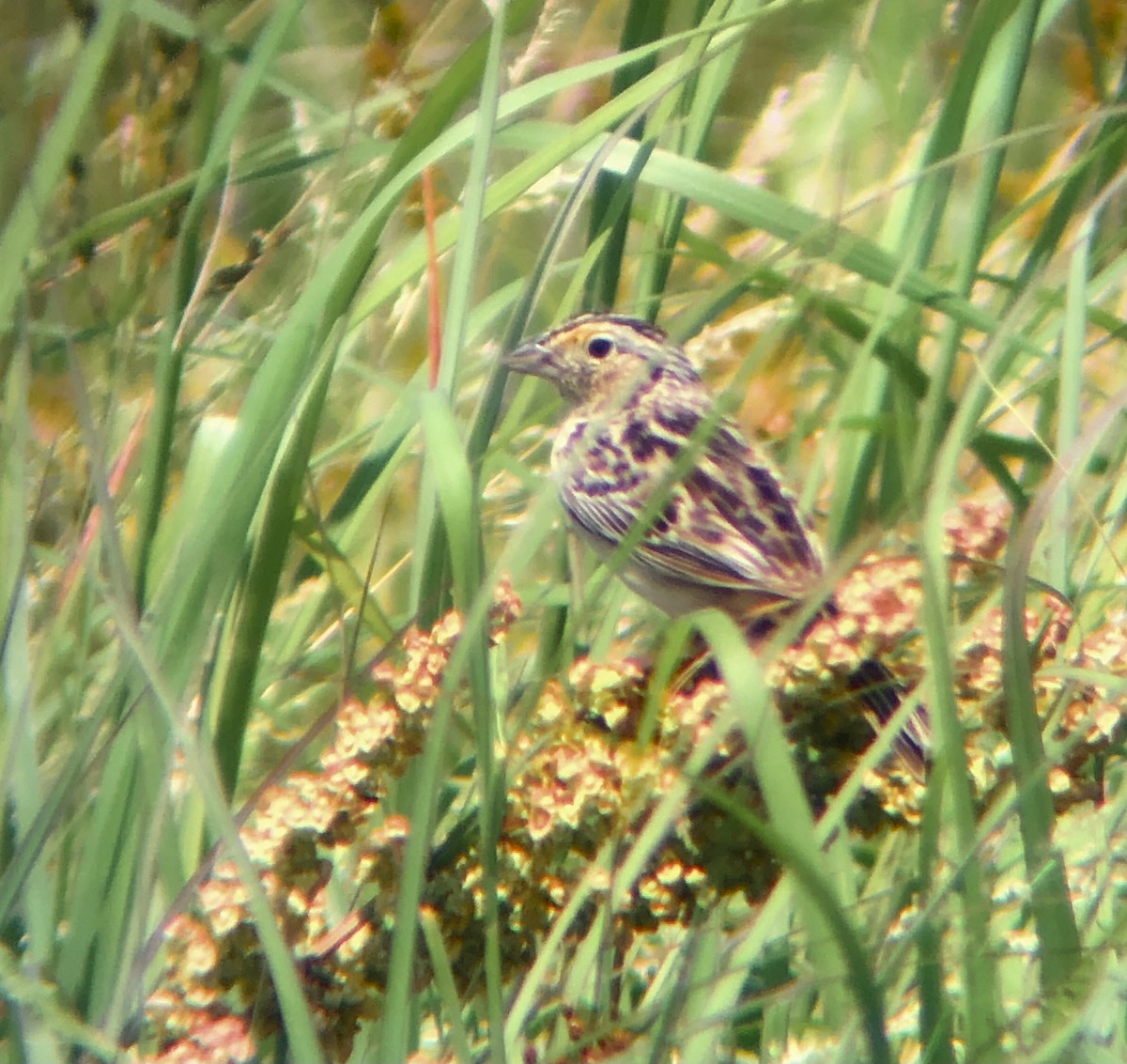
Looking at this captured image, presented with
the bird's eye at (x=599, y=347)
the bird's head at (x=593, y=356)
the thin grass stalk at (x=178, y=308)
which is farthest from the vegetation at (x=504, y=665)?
the bird's eye at (x=599, y=347)

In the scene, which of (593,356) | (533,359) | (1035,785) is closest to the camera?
(1035,785)

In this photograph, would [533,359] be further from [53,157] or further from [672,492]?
[53,157]

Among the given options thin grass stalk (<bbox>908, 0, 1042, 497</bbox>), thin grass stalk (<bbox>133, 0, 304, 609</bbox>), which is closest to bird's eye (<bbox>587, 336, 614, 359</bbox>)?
thin grass stalk (<bbox>908, 0, 1042, 497</bbox>)

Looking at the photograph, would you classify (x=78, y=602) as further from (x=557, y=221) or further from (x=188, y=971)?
(x=557, y=221)

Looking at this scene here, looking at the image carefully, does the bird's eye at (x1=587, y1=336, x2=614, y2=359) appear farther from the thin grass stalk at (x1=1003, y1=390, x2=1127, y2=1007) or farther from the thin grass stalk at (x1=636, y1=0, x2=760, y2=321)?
the thin grass stalk at (x1=1003, y1=390, x2=1127, y2=1007)

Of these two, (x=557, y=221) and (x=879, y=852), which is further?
(x=879, y=852)

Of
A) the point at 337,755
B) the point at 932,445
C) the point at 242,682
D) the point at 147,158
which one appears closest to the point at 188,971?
the point at 337,755

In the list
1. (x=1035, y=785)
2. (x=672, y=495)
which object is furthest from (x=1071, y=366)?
(x=1035, y=785)
